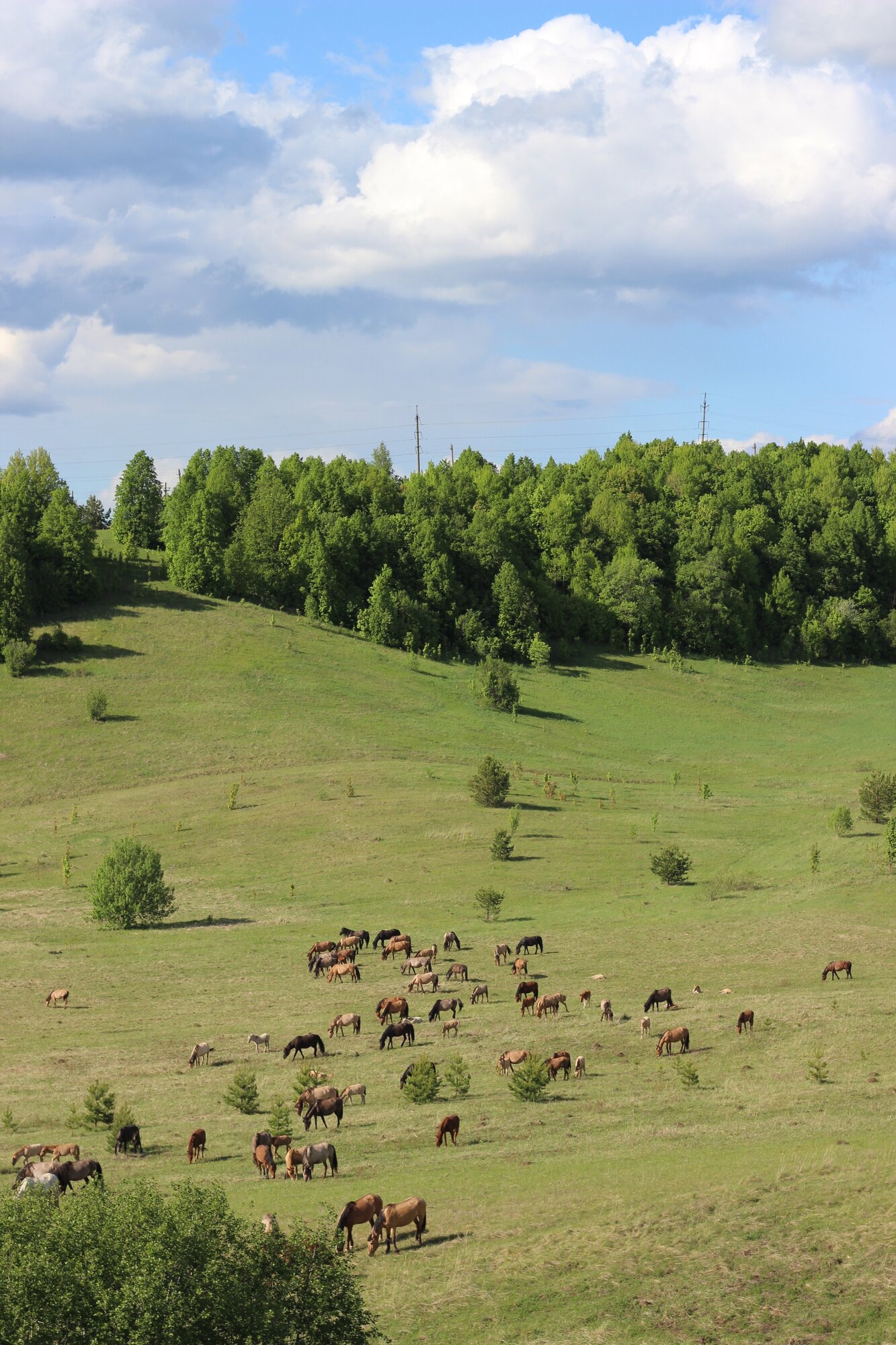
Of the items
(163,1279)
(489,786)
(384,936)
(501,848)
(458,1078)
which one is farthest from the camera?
(489,786)

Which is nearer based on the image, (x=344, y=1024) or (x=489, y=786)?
(x=344, y=1024)

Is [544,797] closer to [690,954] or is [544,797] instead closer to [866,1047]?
[690,954]

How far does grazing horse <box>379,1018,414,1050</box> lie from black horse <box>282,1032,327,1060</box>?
6.07 feet

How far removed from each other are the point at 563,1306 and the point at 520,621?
114m

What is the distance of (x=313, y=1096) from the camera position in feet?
97.1

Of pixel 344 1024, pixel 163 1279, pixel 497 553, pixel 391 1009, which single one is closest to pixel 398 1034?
pixel 344 1024

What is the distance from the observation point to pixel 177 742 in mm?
93062

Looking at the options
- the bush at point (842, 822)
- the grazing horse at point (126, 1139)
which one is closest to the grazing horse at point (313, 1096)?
the grazing horse at point (126, 1139)

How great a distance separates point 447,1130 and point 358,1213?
5991 mm

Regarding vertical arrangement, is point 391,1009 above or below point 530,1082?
below

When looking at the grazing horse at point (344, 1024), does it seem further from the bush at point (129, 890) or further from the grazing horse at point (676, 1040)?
the bush at point (129, 890)

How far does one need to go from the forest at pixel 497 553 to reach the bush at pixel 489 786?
5011 cm

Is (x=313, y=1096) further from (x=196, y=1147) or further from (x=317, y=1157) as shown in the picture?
(x=317, y=1157)

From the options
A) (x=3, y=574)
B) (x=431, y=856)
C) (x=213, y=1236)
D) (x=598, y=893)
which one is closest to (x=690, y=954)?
(x=598, y=893)
